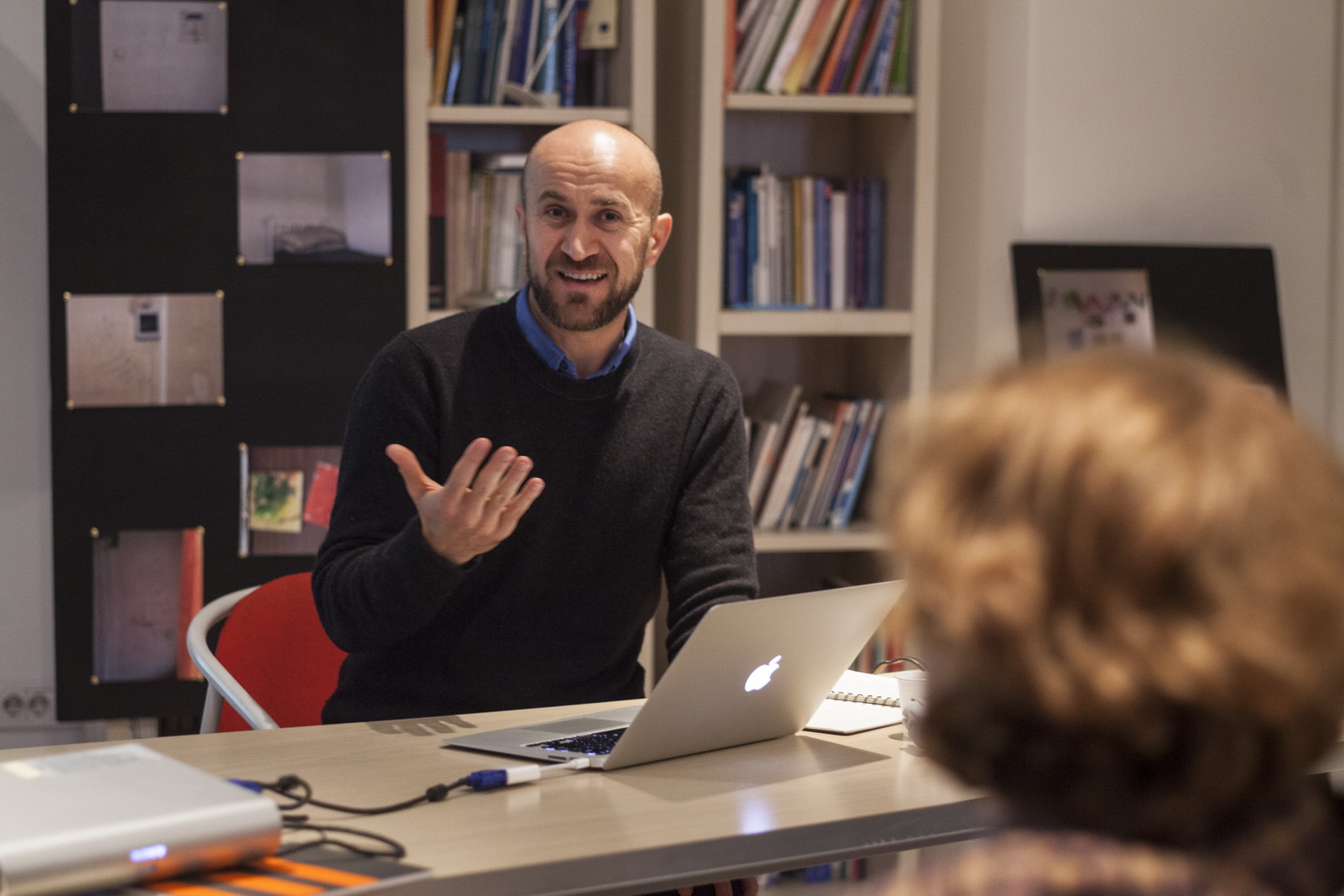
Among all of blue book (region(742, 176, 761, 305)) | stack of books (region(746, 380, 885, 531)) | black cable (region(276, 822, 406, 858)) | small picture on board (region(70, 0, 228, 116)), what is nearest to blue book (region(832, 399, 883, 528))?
stack of books (region(746, 380, 885, 531))

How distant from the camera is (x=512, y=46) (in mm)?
2959

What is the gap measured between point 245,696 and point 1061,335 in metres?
1.79

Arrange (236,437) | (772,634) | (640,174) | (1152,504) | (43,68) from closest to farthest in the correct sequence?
(1152,504) → (772,634) → (640,174) → (236,437) → (43,68)

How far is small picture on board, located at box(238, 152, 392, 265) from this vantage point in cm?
278

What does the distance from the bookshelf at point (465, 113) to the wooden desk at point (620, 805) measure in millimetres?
1470

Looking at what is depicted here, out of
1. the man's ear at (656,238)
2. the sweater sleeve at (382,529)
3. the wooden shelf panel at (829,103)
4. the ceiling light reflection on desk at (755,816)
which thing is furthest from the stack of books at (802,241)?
the ceiling light reflection on desk at (755,816)

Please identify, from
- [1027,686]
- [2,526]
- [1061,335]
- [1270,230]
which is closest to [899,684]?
[1027,686]

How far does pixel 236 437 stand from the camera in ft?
9.21

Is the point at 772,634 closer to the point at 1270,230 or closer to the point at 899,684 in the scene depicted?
the point at 899,684

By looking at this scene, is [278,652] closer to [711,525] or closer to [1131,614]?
[711,525]

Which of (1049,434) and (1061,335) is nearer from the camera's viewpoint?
(1049,434)

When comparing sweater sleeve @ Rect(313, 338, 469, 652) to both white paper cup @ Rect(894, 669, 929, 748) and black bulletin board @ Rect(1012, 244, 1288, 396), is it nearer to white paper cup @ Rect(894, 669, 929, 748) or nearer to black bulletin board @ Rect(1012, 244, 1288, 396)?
white paper cup @ Rect(894, 669, 929, 748)

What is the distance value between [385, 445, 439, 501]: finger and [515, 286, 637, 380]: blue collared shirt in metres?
0.48

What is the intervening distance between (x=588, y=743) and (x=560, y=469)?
0.55 m
